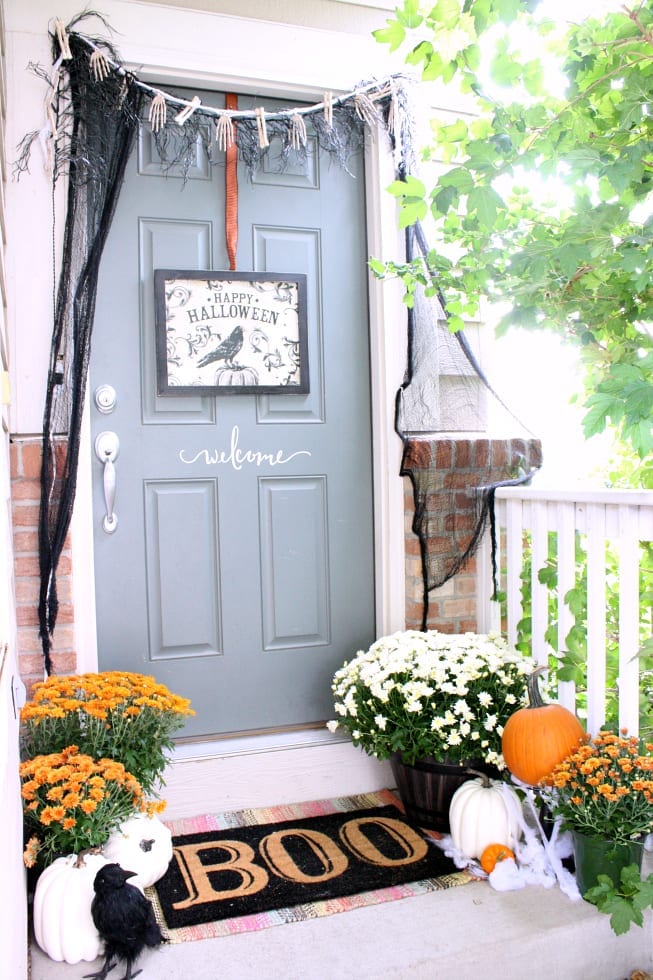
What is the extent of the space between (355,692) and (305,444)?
80 centimetres

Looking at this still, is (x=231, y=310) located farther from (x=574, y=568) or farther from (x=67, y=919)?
(x=67, y=919)

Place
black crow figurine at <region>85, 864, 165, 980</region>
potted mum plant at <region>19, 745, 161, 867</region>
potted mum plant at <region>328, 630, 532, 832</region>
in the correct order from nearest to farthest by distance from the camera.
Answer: black crow figurine at <region>85, 864, 165, 980</region>, potted mum plant at <region>19, 745, 161, 867</region>, potted mum plant at <region>328, 630, 532, 832</region>

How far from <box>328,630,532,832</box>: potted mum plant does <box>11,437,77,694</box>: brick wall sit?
0.86 meters

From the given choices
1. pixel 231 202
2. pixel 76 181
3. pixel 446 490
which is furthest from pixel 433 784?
pixel 76 181

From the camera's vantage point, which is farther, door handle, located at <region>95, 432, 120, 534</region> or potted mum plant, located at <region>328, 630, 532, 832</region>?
door handle, located at <region>95, 432, 120, 534</region>

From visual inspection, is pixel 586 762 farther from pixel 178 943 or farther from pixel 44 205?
pixel 44 205

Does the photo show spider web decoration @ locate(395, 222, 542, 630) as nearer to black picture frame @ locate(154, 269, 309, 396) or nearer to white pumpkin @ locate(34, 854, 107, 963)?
black picture frame @ locate(154, 269, 309, 396)

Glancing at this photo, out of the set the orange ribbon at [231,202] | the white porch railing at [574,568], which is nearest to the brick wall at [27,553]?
the orange ribbon at [231,202]

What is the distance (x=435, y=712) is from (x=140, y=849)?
0.80 metres

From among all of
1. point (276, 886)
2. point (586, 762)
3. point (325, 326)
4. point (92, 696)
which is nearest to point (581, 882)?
point (586, 762)

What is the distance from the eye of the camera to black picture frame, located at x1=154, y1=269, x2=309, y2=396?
243 centimetres

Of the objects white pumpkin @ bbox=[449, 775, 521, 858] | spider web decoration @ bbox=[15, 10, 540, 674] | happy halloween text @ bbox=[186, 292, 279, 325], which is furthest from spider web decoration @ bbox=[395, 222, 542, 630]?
spider web decoration @ bbox=[15, 10, 540, 674]

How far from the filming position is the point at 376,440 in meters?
2.64

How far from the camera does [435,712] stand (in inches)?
84.0
